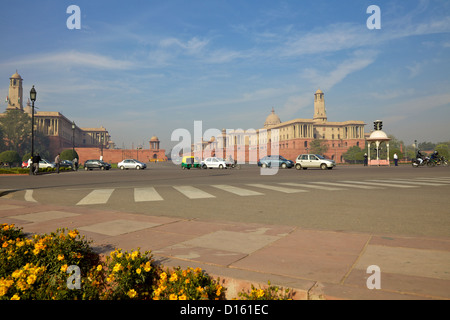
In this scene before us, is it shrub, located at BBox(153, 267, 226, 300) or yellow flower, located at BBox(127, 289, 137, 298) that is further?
yellow flower, located at BBox(127, 289, 137, 298)

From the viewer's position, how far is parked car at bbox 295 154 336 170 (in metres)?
31.3

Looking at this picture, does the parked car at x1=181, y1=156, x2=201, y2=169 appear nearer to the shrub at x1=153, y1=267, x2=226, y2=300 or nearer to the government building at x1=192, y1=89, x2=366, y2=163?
the shrub at x1=153, y1=267, x2=226, y2=300

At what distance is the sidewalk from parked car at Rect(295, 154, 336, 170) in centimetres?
2774

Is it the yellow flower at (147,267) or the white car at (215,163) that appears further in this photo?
the white car at (215,163)

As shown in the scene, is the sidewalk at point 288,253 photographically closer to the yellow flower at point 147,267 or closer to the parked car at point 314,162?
the yellow flower at point 147,267

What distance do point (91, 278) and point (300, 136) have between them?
128m

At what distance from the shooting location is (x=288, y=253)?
361 centimetres

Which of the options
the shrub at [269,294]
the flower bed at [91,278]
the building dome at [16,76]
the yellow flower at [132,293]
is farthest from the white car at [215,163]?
the building dome at [16,76]

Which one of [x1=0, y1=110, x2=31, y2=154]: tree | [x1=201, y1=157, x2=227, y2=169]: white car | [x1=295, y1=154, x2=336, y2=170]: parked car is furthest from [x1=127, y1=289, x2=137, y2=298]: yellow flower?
[x1=0, y1=110, x2=31, y2=154]: tree

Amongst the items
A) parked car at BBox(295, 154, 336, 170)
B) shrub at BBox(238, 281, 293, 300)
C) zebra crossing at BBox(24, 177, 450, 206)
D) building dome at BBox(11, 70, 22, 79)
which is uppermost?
building dome at BBox(11, 70, 22, 79)

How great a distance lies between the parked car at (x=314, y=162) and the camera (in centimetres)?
3129

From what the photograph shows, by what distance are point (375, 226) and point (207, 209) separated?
3636 millimetres

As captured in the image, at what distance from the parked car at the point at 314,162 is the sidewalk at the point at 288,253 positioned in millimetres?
27738
